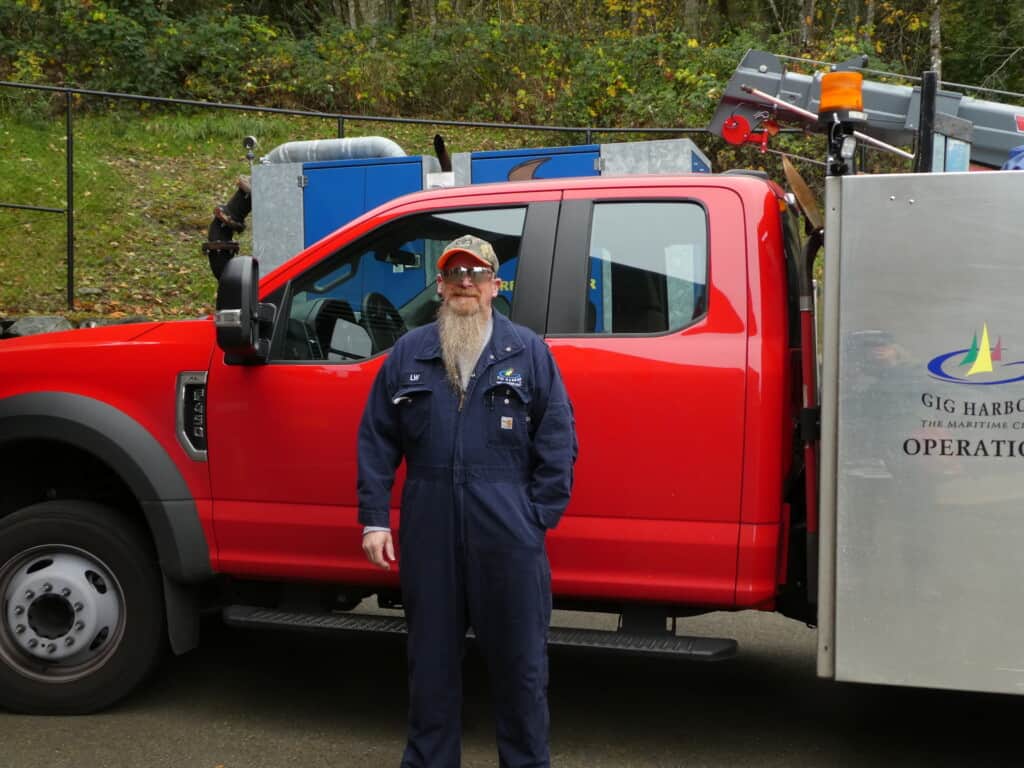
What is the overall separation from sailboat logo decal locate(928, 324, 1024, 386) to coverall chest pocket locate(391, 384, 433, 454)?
1.62 m

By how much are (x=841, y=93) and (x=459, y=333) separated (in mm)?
1590

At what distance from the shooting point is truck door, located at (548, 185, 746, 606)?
4.18 meters

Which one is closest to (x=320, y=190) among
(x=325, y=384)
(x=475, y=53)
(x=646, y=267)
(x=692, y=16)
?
(x=325, y=384)

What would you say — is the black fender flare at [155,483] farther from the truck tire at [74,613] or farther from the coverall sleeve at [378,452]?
the coverall sleeve at [378,452]

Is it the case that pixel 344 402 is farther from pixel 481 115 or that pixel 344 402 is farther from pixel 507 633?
pixel 481 115

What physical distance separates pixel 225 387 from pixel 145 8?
18.9m

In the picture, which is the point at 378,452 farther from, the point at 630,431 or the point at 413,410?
the point at 630,431

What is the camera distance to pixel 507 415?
3.89m

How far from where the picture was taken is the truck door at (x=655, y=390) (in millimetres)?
4180

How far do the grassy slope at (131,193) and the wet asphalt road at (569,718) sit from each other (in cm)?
735

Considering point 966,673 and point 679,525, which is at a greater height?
point 679,525

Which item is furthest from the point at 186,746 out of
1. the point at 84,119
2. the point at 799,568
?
the point at 84,119

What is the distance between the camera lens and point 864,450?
12.6 feet

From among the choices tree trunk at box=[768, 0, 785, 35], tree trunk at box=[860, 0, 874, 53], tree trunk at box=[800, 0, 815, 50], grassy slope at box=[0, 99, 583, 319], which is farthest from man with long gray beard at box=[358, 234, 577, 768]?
tree trunk at box=[768, 0, 785, 35]
